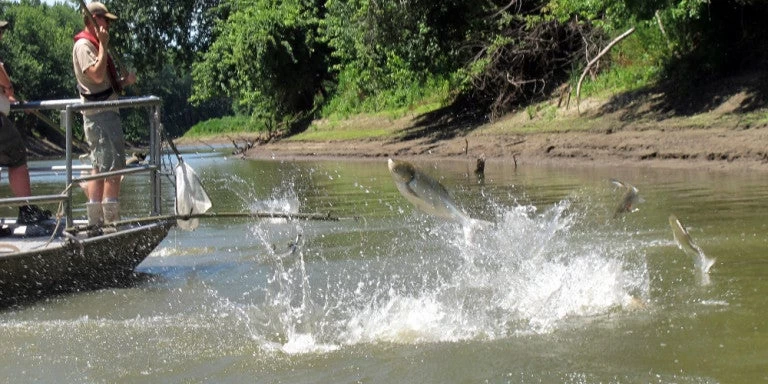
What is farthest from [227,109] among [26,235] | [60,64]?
[26,235]

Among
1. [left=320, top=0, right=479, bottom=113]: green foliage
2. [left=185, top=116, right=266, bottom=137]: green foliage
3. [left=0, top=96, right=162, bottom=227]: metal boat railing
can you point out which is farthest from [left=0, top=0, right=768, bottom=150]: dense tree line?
[left=185, top=116, right=266, bottom=137]: green foliage

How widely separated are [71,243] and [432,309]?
3021 mm

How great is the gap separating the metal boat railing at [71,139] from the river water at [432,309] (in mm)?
792

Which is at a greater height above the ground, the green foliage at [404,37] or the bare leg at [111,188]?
the green foliage at [404,37]

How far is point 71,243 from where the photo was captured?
7465 mm

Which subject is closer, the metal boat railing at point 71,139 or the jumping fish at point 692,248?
the jumping fish at point 692,248

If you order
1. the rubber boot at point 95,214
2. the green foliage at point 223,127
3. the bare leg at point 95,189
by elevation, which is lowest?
the green foliage at point 223,127

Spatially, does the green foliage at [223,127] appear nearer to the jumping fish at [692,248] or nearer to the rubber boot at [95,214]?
the rubber boot at [95,214]

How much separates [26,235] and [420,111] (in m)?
23.9

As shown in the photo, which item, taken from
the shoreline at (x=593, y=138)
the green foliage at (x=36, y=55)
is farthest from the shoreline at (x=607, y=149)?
the green foliage at (x=36, y=55)

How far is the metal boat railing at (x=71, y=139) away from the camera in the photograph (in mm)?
7328

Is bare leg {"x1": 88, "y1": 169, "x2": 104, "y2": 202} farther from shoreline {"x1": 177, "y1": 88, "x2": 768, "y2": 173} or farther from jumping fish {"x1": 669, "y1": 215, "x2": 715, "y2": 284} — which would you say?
shoreline {"x1": 177, "y1": 88, "x2": 768, "y2": 173}

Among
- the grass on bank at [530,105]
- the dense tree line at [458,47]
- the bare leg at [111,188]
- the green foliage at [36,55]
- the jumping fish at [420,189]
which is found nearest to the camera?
the jumping fish at [420,189]

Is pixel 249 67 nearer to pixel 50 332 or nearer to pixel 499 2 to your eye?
pixel 499 2
